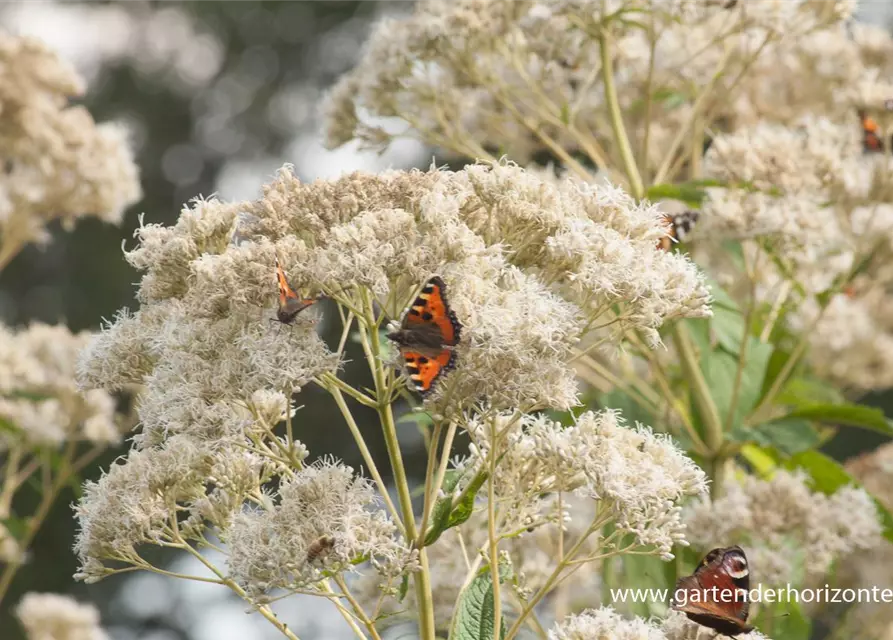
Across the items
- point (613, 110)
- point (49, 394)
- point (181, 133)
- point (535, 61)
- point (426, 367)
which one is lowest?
point (426, 367)

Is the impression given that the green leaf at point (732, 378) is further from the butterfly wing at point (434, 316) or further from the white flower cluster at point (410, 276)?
the butterfly wing at point (434, 316)

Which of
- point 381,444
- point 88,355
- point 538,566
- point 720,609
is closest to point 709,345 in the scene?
point 538,566

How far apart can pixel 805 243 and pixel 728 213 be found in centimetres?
26

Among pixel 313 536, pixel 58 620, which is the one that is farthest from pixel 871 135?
pixel 58 620

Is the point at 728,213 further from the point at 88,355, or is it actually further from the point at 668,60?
the point at 88,355

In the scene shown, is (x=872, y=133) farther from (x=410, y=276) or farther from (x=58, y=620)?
(x=58, y=620)

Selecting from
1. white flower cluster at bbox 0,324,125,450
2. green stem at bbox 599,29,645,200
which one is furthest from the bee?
white flower cluster at bbox 0,324,125,450

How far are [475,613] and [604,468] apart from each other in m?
0.40

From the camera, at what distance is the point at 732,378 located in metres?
3.64

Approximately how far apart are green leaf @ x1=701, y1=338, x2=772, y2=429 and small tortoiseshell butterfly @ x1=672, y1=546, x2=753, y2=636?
128cm

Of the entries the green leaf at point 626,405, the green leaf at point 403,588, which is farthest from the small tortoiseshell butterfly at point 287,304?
the green leaf at point 626,405

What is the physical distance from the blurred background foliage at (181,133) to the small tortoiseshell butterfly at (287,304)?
9174 mm

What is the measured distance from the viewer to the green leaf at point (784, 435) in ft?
11.1

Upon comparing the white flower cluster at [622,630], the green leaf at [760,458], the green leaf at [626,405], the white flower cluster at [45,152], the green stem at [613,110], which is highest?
the white flower cluster at [45,152]
